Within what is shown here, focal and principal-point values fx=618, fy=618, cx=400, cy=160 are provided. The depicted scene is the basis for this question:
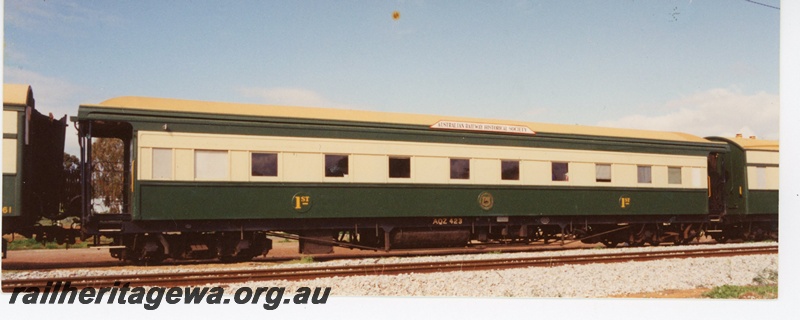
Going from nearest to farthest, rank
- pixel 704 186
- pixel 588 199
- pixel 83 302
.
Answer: pixel 83 302 < pixel 588 199 < pixel 704 186

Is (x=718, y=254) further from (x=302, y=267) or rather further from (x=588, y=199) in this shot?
(x=302, y=267)

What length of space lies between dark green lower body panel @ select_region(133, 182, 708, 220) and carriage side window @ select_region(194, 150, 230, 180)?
0.18 meters

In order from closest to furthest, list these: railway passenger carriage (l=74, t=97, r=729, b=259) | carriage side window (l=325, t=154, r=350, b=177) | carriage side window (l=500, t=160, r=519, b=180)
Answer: railway passenger carriage (l=74, t=97, r=729, b=259)
carriage side window (l=325, t=154, r=350, b=177)
carriage side window (l=500, t=160, r=519, b=180)

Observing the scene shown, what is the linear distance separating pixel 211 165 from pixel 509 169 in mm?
6692

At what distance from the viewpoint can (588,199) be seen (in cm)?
1540

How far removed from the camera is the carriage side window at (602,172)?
1551 cm

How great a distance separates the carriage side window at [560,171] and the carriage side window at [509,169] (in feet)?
3.44

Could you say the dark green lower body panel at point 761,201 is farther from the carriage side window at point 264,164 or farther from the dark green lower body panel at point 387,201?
the carriage side window at point 264,164

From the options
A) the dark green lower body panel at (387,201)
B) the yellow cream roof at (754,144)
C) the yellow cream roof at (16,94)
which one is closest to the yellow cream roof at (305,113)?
the yellow cream roof at (16,94)

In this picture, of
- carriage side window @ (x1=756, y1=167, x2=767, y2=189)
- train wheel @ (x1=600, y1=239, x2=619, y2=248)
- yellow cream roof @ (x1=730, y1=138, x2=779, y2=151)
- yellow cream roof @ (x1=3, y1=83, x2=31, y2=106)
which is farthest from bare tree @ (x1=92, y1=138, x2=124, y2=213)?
carriage side window @ (x1=756, y1=167, x2=767, y2=189)

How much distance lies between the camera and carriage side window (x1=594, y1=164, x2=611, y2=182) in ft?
50.9

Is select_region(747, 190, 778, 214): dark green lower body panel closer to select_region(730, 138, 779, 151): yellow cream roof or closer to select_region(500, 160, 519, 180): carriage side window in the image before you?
select_region(730, 138, 779, 151): yellow cream roof
